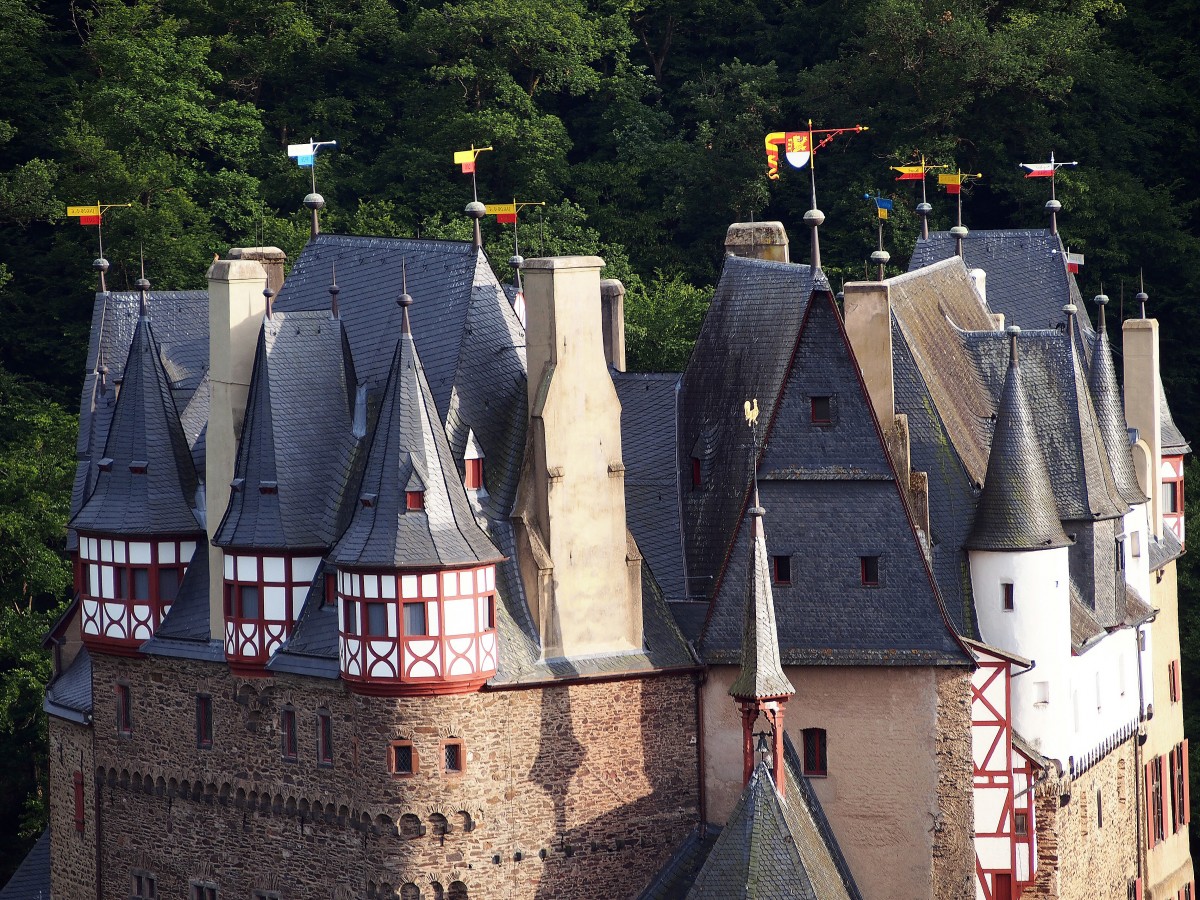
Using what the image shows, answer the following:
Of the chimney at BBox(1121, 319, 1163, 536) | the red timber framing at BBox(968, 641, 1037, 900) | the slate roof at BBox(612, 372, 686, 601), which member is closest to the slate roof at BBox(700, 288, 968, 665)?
the red timber framing at BBox(968, 641, 1037, 900)

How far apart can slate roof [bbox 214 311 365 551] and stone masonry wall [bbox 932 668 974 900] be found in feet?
36.8

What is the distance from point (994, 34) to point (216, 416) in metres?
35.7

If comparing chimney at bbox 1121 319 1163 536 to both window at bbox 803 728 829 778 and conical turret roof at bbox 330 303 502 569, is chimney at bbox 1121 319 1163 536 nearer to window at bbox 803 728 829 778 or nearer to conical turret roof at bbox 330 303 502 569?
window at bbox 803 728 829 778

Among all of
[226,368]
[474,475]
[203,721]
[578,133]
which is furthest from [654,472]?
[578,133]

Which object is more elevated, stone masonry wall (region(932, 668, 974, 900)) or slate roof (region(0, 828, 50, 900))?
stone masonry wall (region(932, 668, 974, 900))

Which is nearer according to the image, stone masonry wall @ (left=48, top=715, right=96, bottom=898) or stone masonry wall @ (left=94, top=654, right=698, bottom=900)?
stone masonry wall @ (left=94, top=654, right=698, bottom=900)

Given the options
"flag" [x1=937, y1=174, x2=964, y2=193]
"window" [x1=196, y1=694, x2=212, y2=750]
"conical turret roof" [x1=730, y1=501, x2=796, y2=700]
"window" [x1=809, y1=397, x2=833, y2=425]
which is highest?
"flag" [x1=937, y1=174, x2=964, y2=193]

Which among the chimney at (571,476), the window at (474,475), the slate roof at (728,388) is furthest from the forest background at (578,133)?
the window at (474,475)

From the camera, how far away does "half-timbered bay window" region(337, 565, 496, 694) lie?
57.5 m

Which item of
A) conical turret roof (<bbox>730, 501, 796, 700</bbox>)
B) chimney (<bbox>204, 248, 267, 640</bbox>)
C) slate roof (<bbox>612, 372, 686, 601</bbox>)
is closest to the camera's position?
conical turret roof (<bbox>730, 501, 796, 700</bbox>)

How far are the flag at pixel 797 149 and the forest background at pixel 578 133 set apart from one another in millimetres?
22183

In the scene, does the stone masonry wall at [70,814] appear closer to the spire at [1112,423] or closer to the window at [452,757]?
the window at [452,757]

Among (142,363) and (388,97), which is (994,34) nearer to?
(388,97)

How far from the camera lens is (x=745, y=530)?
199 ft
